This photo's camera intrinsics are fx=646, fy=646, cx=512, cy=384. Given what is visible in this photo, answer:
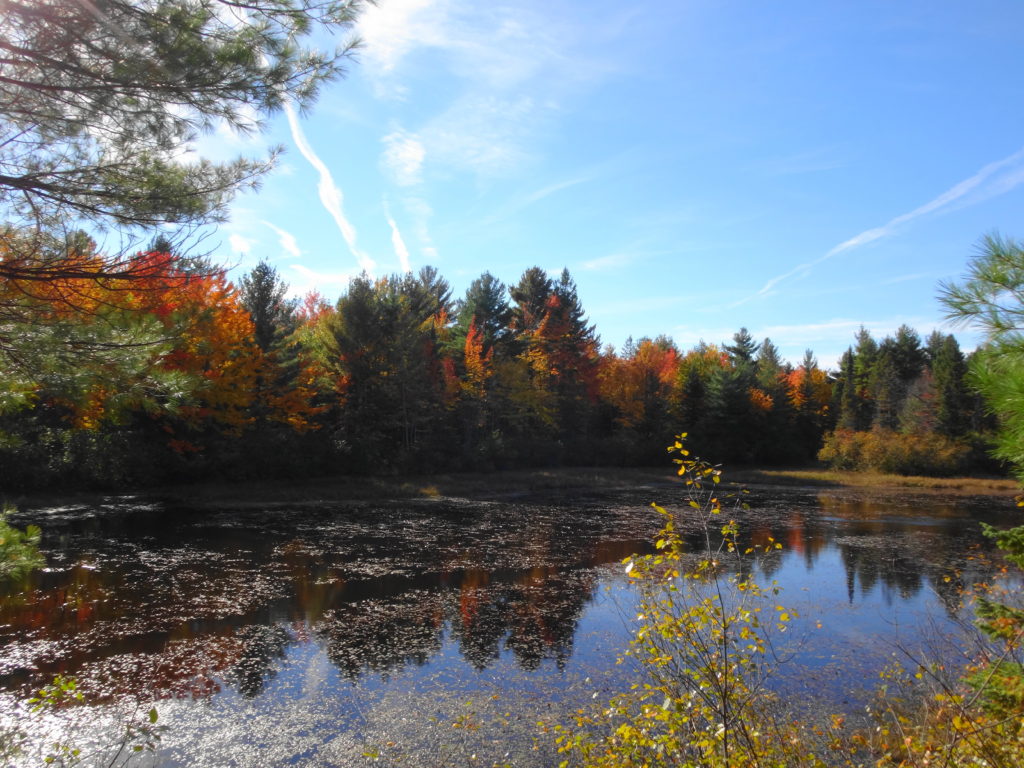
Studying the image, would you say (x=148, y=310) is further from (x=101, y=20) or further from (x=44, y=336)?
(x=101, y=20)

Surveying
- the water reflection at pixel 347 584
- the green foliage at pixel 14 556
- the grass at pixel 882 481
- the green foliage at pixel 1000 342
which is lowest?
the water reflection at pixel 347 584

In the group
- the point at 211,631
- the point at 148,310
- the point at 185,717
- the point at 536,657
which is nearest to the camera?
the point at 148,310

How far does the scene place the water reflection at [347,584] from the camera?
7898 millimetres

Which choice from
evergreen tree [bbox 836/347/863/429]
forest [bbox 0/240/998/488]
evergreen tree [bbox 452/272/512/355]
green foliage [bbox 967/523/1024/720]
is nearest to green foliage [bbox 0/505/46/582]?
forest [bbox 0/240/998/488]

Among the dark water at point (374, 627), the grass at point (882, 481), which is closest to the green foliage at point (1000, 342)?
the dark water at point (374, 627)

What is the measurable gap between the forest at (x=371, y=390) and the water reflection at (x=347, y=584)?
9.54 feet

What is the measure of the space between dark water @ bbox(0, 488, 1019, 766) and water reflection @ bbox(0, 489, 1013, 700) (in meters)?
0.05

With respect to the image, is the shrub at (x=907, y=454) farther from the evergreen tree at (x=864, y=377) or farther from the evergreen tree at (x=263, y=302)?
the evergreen tree at (x=263, y=302)

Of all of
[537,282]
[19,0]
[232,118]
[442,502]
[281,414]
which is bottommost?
[442,502]

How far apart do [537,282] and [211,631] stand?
1407 inches

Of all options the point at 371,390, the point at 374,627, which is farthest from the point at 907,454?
the point at 374,627

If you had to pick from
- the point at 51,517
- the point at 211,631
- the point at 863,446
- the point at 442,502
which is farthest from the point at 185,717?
the point at 863,446

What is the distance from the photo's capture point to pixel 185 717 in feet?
20.6

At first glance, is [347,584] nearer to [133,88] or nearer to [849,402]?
[133,88]
